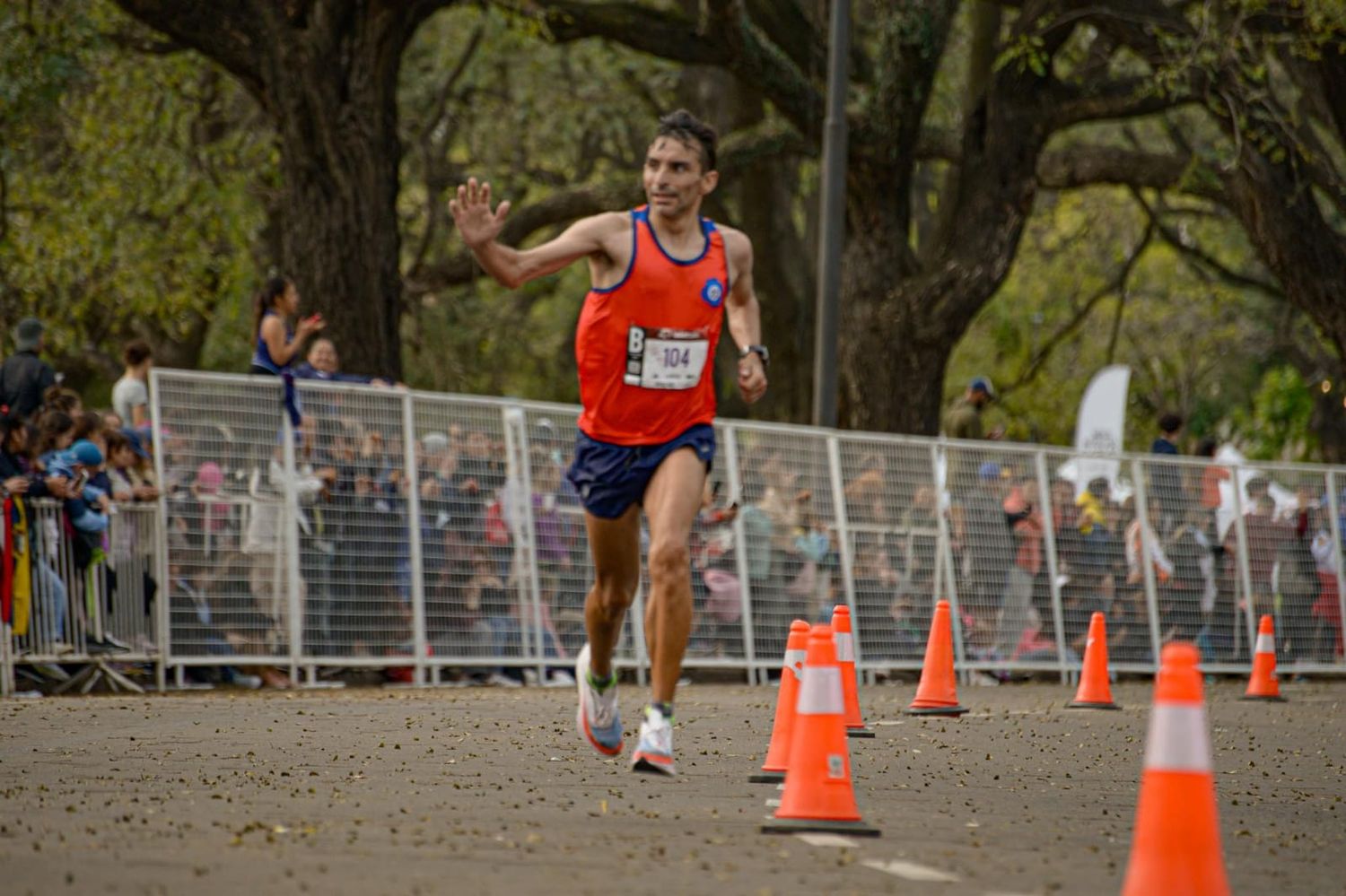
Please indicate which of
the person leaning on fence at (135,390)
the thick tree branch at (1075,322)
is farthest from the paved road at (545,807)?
the thick tree branch at (1075,322)

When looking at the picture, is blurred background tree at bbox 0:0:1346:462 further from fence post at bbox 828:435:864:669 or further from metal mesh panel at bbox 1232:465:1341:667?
fence post at bbox 828:435:864:669

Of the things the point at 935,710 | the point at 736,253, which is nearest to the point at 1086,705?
the point at 935,710

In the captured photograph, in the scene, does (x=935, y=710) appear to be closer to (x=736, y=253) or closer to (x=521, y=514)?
(x=521, y=514)

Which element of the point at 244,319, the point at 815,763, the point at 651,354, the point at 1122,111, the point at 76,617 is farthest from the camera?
the point at 244,319

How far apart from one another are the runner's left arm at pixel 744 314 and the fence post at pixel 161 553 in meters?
6.43

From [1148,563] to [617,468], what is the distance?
12.1 metres

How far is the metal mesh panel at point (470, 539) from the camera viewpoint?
15500 millimetres

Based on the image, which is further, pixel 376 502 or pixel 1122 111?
pixel 1122 111

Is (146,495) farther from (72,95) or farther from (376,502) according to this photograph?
(72,95)

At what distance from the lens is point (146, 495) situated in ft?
45.9

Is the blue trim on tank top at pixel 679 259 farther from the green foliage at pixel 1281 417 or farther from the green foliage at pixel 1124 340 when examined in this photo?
the green foliage at pixel 1281 417

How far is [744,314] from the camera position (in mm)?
8758

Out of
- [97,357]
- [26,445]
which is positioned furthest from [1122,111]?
[97,357]

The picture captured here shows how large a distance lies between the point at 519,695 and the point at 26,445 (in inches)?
140
